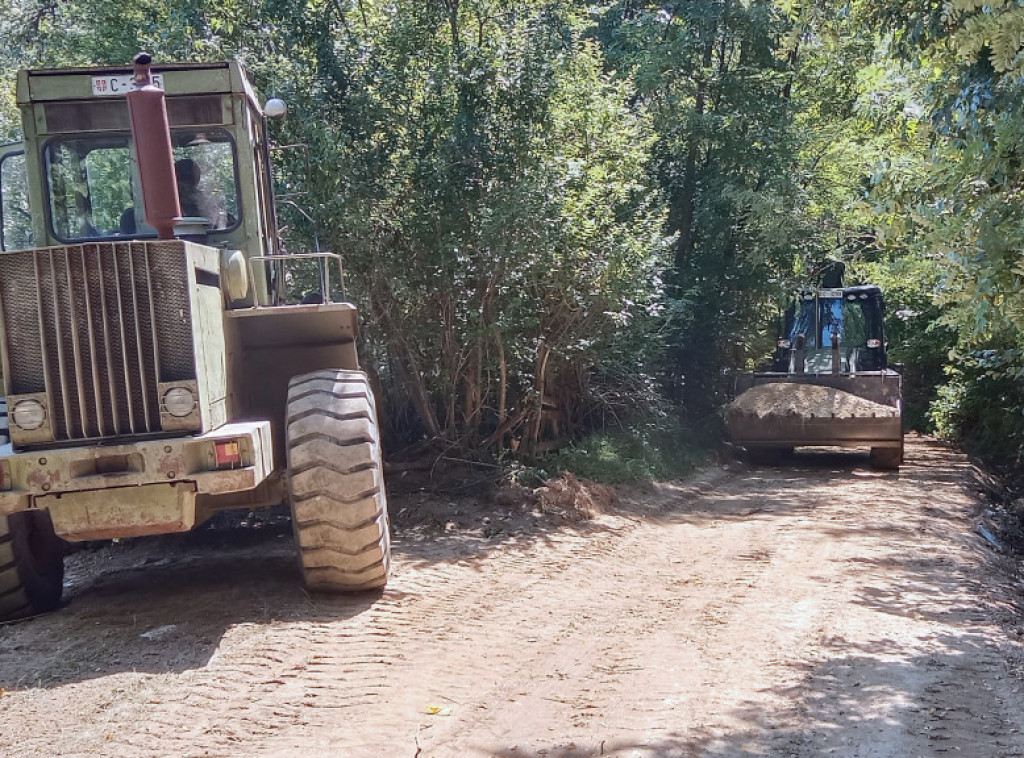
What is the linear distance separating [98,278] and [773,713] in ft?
13.8

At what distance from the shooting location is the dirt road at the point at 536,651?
15.4ft

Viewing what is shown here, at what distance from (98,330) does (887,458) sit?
11535mm

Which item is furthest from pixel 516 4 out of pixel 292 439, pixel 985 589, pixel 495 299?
pixel 985 589

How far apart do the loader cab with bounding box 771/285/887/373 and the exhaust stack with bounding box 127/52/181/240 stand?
12.6 metres

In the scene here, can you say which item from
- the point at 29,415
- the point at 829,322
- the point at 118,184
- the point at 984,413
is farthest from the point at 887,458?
the point at 29,415

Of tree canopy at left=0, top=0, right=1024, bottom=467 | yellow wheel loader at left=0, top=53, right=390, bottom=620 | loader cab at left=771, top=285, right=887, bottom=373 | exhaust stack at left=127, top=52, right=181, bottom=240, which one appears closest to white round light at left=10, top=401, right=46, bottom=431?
→ yellow wheel loader at left=0, top=53, right=390, bottom=620

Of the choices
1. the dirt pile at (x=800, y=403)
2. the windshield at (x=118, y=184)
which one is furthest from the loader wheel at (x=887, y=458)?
the windshield at (x=118, y=184)

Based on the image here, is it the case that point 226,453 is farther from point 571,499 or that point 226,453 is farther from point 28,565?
point 571,499

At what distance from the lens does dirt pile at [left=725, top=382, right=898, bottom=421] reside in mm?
14242

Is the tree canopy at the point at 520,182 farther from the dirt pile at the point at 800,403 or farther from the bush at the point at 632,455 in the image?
the dirt pile at the point at 800,403

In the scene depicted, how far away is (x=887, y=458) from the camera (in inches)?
573

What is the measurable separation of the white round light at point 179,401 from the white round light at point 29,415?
682 millimetres

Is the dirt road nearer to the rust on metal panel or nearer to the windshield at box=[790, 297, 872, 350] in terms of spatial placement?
the rust on metal panel

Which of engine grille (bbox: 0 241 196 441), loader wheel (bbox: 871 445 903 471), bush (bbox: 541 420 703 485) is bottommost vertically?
loader wheel (bbox: 871 445 903 471)
